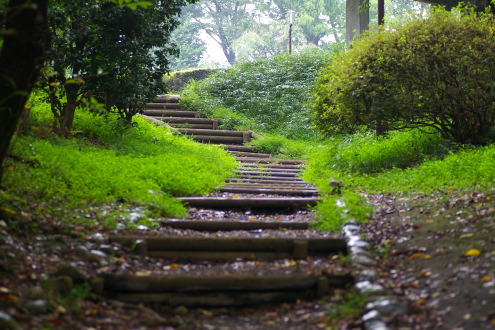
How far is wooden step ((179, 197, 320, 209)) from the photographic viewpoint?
7.33 metres

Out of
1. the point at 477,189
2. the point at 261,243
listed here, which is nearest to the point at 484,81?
the point at 477,189

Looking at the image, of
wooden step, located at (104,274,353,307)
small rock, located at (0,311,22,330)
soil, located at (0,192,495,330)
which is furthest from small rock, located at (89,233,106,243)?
small rock, located at (0,311,22,330)

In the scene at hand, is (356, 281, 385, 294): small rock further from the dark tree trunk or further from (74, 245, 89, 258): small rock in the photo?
the dark tree trunk

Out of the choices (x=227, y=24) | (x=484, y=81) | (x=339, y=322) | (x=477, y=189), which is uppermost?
(x=227, y=24)

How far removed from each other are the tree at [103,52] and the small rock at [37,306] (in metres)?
6.13

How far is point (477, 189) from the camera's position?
6602 millimetres

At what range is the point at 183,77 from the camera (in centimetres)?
2455

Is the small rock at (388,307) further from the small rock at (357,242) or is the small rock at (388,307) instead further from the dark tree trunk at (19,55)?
the dark tree trunk at (19,55)

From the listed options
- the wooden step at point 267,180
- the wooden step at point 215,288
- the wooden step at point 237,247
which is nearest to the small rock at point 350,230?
the wooden step at point 237,247

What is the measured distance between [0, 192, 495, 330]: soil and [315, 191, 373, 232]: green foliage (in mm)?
424

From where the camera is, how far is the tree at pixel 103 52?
9.52 meters

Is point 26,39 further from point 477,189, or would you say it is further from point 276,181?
point 276,181

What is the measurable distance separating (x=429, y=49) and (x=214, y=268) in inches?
260

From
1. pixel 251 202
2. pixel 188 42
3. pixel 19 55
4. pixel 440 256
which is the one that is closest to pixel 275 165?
pixel 251 202
